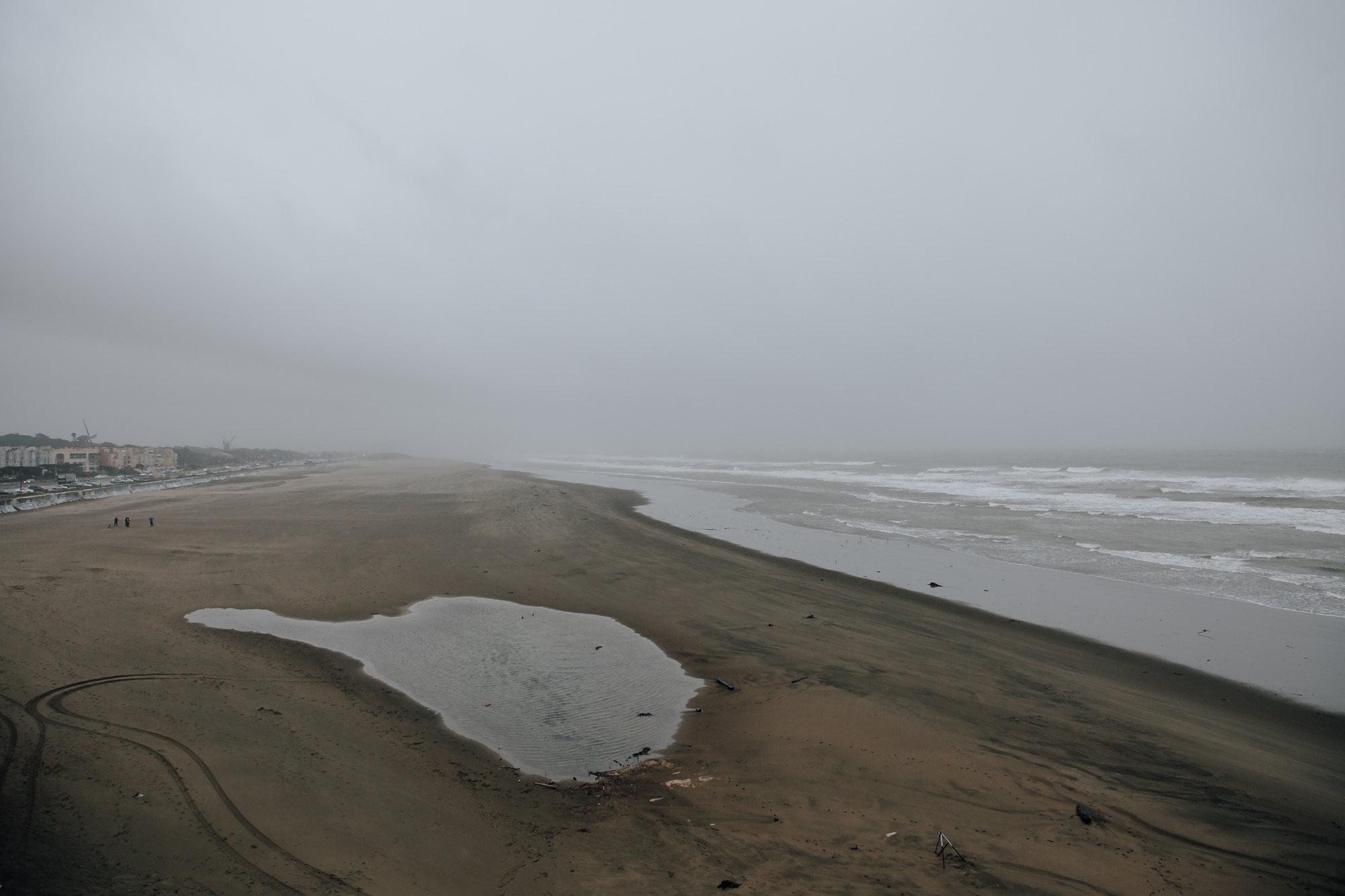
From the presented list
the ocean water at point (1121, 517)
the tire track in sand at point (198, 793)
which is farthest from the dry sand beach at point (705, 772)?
the ocean water at point (1121, 517)

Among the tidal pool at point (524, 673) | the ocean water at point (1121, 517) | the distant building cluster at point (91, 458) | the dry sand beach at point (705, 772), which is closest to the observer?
the dry sand beach at point (705, 772)

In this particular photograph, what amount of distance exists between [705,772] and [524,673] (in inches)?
152

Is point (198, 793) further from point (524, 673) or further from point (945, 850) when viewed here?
point (945, 850)

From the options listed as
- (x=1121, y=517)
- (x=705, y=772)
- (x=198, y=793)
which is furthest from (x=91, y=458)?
(x=1121, y=517)

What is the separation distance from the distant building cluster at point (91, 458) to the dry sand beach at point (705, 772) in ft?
246

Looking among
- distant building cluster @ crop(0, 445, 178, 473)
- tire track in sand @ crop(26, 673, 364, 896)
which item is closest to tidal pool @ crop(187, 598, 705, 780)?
tire track in sand @ crop(26, 673, 364, 896)

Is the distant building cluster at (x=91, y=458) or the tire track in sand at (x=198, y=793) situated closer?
the tire track in sand at (x=198, y=793)

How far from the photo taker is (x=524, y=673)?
8242mm

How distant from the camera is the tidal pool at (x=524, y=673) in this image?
6227 mm

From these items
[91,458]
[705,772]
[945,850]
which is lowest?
[705,772]

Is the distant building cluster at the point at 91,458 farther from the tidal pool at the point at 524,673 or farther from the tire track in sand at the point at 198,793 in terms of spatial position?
the tire track in sand at the point at 198,793

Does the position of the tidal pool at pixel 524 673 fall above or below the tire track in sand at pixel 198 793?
below

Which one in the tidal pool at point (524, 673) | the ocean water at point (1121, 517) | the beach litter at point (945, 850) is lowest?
the tidal pool at point (524, 673)

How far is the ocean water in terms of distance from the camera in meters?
15.1
